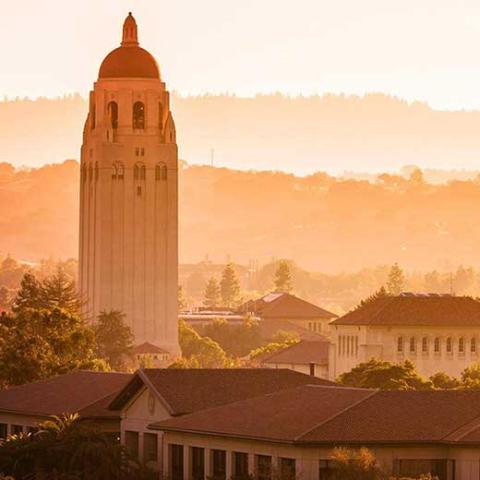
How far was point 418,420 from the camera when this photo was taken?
78375 mm

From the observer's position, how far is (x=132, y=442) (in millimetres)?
89000

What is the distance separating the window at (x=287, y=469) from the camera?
74.0 meters

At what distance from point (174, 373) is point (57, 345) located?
3809 centimetres

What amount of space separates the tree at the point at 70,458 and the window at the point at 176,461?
2.63 feet

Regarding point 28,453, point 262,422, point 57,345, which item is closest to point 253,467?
point 262,422

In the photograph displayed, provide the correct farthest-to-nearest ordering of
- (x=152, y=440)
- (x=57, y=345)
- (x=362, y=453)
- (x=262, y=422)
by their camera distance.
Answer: (x=57, y=345) → (x=152, y=440) → (x=262, y=422) → (x=362, y=453)

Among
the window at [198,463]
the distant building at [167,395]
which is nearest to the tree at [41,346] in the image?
the distant building at [167,395]

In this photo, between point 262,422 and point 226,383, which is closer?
point 262,422

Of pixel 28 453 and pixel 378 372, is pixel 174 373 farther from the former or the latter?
pixel 378 372

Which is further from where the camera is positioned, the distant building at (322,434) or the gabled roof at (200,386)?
the gabled roof at (200,386)

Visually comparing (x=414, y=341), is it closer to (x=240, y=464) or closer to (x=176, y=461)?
(x=176, y=461)

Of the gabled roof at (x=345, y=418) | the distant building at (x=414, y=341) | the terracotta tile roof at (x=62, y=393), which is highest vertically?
the distant building at (x=414, y=341)

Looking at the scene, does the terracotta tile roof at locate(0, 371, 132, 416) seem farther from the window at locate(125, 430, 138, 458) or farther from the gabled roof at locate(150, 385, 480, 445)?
the gabled roof at locate(150, 385, 480, 445)

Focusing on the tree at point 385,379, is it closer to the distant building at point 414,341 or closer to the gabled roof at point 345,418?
the gabled roof at point 345,418
